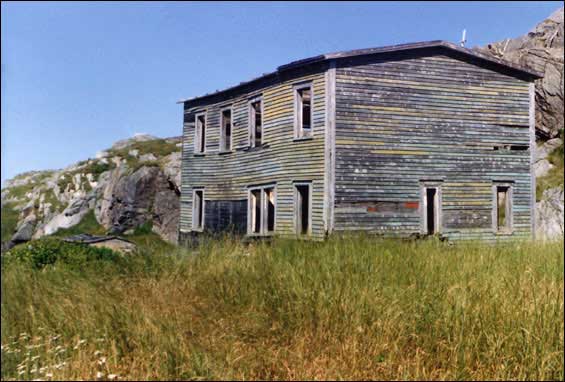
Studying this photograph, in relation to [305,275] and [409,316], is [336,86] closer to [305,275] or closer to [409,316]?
[305,275]

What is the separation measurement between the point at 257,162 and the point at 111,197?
60.6 ft

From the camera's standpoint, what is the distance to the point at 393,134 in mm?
16266

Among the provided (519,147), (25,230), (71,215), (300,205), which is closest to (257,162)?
(300,205)

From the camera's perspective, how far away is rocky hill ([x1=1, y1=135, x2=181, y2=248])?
31172 mm

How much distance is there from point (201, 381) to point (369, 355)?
68.1 inches

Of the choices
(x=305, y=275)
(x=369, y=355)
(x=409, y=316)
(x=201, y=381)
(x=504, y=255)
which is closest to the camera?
(x=201, y=381)

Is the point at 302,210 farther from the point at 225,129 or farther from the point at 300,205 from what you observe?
the point at 225,129

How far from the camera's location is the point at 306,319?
5453 mm

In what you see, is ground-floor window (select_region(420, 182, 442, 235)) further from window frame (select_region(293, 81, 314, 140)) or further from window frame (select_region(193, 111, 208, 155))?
window frame (select_region(193, 111, 208, 155))

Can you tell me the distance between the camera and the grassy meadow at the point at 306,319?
451 cm

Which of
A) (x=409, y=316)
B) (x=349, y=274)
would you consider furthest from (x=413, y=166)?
(x=409, y=316)

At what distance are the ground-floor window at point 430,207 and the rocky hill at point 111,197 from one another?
58.5 ft

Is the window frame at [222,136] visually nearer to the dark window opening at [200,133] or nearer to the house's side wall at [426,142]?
the dark window opening at [200,133]

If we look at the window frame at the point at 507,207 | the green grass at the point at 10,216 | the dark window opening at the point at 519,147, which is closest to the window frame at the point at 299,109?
the window frame at the point at 507,207
